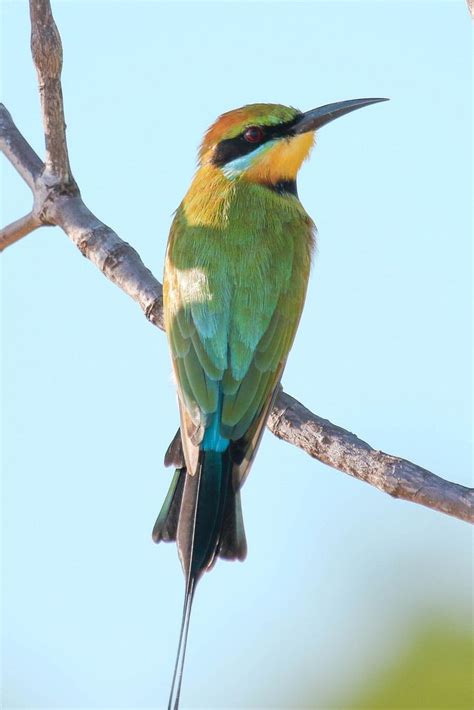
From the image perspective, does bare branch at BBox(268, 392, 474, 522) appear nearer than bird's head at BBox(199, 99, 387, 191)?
Yes

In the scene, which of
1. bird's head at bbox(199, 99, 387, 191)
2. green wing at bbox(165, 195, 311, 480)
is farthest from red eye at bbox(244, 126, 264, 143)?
green wing at bbox(165, 195, 311, 480)

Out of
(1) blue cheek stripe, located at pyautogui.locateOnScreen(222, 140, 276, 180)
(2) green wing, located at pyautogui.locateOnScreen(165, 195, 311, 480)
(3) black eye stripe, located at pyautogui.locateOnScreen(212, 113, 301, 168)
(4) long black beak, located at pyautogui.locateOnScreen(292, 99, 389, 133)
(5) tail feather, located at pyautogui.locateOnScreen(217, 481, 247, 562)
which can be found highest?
(4) long black beak, located at pyautogui.locateOnScreen(292, 99, 389, 133)

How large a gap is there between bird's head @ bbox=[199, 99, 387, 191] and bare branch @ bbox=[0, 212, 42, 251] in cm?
73

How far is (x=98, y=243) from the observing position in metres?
3.84

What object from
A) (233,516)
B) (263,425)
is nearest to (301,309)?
(263,425)

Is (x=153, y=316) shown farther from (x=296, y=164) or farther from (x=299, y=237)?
(x=296, y=164)

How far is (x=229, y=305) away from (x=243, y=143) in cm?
86

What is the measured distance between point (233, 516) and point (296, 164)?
1.61 metres

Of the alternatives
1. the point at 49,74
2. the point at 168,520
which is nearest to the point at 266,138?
the point at 49,74

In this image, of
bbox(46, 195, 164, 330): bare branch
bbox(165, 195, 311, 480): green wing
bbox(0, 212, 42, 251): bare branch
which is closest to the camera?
bbox(165, 195, 311, 480): green wing

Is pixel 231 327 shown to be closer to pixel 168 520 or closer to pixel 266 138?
pixel 168 520

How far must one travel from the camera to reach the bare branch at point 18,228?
394 centimetres

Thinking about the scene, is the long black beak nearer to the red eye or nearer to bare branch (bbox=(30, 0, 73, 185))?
the red eye

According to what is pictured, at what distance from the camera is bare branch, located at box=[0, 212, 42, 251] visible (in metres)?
3.94
